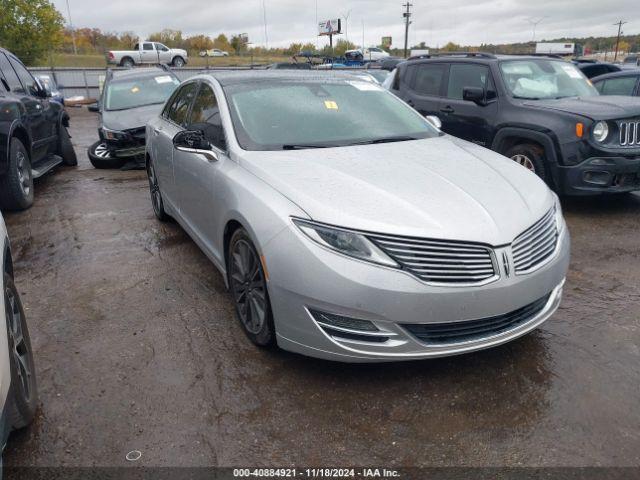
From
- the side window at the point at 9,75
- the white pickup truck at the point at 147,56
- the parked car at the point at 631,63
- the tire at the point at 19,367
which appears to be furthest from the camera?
the white pickup truck at the point at 147,56

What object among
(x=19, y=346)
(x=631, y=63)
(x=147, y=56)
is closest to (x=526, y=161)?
(x=19, y=346)

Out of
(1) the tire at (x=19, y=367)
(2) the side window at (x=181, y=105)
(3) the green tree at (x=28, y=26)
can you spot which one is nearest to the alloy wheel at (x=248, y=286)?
(1) the tire at (x=19, y=367)

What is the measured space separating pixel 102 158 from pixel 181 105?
4620mm

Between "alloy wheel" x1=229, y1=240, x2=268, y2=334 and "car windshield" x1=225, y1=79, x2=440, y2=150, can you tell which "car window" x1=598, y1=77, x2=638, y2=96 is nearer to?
"car windshield" x1=225, y1=79, x2=440, y2=150

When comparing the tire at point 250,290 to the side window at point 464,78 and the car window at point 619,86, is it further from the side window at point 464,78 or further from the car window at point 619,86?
the car window at point 619,86

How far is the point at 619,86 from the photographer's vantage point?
8.65 m

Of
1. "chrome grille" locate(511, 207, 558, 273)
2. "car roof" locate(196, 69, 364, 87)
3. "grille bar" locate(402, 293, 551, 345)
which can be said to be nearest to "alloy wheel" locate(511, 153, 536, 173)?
"car roof" locate(196, 69, 364, 87)

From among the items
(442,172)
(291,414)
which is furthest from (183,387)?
(442,172)

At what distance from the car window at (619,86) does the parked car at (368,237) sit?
249 inches

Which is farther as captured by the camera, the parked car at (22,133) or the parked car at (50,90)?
the parked car at (50,90)

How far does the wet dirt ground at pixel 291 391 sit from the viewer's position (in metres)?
2.38

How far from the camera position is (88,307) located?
12.5ft

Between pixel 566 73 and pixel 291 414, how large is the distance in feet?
20.7

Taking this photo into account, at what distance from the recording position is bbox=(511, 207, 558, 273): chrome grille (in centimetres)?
266
